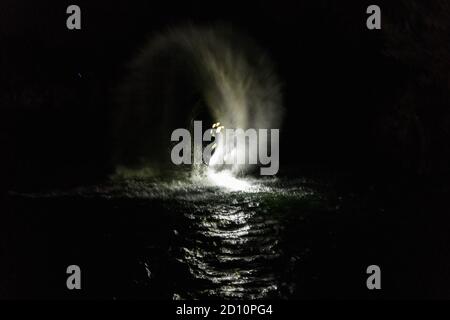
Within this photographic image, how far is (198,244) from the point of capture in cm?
680

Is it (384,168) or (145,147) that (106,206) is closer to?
(145,147)

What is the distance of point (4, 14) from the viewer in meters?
13.2

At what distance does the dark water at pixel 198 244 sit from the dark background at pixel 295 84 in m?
2.58

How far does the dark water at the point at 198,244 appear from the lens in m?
5.53

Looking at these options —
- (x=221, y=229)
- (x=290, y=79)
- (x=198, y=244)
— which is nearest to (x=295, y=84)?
(x=290, y=79)

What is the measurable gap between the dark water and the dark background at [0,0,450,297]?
8.47ft

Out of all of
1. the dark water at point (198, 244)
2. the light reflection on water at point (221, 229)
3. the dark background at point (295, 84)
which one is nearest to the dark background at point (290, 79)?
the dark background at point (295, 84)

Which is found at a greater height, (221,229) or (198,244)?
(221,229)

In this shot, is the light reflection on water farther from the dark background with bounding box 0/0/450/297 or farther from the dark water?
the dark background with bounding box 0/0/450/297

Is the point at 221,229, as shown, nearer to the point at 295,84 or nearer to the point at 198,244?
the point at 198,244

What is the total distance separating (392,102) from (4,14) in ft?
43.4

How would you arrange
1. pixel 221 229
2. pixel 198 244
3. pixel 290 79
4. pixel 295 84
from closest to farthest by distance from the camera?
1. pixel 198 244
2. pixel 221 229
3. pixel 290 79
4. pixel 295 84

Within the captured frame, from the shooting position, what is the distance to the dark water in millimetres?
5531

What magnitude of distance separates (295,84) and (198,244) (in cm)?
994
